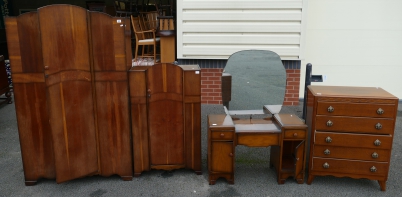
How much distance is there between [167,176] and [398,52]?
4.89m

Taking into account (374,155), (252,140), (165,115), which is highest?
(165,115)

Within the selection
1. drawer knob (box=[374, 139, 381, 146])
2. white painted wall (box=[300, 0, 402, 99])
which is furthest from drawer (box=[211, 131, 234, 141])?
white painted wall (box=[300, 0, 402, 99])

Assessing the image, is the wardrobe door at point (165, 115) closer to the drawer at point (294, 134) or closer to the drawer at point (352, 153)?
the drawer at point (294, 134)

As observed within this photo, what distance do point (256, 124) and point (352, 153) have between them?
37.6 inches

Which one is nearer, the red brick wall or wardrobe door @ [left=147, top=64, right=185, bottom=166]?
wardrobe door @ [left=147, top=64, right=185, bottom=166]

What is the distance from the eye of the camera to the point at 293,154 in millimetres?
3883

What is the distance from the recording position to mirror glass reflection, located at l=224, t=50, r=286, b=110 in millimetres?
4031

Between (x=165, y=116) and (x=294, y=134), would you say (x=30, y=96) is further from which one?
(x=294, y=134)

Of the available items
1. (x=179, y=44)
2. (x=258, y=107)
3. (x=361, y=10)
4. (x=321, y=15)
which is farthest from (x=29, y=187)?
(x=361, y=10)

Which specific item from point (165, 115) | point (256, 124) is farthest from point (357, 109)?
point (165, 115)

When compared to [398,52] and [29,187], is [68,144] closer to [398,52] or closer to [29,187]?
[29,187]

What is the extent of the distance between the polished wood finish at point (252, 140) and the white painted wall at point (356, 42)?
307 centimetres

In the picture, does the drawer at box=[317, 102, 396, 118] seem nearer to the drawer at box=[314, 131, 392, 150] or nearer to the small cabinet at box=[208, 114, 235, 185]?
the drawer at box=[314, 131, 392, 150]

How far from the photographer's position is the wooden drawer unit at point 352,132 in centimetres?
331
